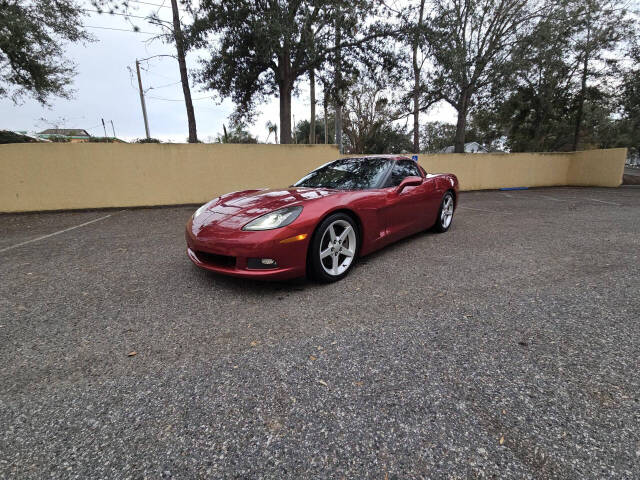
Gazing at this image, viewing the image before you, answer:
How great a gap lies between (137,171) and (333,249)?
22.5 feet

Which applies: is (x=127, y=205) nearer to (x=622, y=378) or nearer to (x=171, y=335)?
(x=171, y=335)

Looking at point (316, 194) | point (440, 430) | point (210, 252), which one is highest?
point (316, 194)

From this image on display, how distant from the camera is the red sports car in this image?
235 centimetres

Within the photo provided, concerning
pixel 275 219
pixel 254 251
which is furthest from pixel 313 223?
pixel 254 251

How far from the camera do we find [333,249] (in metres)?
2.72

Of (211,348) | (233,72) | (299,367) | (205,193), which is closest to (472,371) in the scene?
(299,367)

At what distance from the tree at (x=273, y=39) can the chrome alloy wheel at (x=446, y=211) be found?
6.50 meters

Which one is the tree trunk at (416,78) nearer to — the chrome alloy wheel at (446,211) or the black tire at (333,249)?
the chrome alloy wheel at (446,211)

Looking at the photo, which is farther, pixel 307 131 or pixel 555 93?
pixel 307 131

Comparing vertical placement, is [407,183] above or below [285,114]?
below

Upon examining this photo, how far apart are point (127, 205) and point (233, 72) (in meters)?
6.17

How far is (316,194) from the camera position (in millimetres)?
2863

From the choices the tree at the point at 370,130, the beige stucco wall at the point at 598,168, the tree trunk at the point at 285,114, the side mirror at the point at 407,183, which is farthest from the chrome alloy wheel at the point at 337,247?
the tree at the point at 370,130

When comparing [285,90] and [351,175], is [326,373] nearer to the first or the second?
[351,175]
